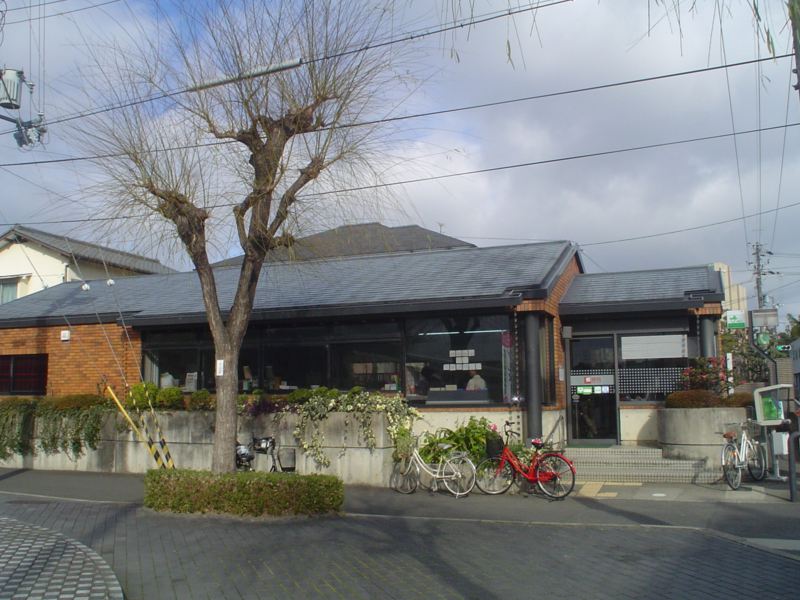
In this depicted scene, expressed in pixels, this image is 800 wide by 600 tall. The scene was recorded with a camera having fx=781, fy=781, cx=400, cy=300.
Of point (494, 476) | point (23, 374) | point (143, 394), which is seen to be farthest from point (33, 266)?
point (494, 476)

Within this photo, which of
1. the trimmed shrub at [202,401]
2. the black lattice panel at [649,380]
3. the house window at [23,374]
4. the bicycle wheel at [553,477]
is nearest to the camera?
the bicycle wheel at [553,477]

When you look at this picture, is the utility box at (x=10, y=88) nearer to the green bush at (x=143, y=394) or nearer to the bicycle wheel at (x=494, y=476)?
the green bush at (x=143, y=394)

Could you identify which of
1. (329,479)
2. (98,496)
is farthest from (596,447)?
(98,496)

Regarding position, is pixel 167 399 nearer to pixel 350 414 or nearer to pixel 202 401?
pixel 202 401

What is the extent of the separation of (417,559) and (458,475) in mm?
Result: 4528

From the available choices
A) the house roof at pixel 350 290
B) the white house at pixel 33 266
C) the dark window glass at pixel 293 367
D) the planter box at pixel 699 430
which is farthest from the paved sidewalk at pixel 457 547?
the white house at pixel 33 266

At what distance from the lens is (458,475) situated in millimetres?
12789

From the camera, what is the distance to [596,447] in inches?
625

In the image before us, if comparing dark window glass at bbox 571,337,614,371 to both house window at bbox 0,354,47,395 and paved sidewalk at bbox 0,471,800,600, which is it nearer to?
paved sidewalk at bbox 0,471,800,600

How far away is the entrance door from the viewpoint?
16.8m

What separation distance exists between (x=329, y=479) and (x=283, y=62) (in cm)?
585

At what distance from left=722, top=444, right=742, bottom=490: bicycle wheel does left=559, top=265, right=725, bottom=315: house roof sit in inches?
147

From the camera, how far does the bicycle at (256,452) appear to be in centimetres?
1344

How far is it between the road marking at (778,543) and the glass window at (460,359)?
622 cm
